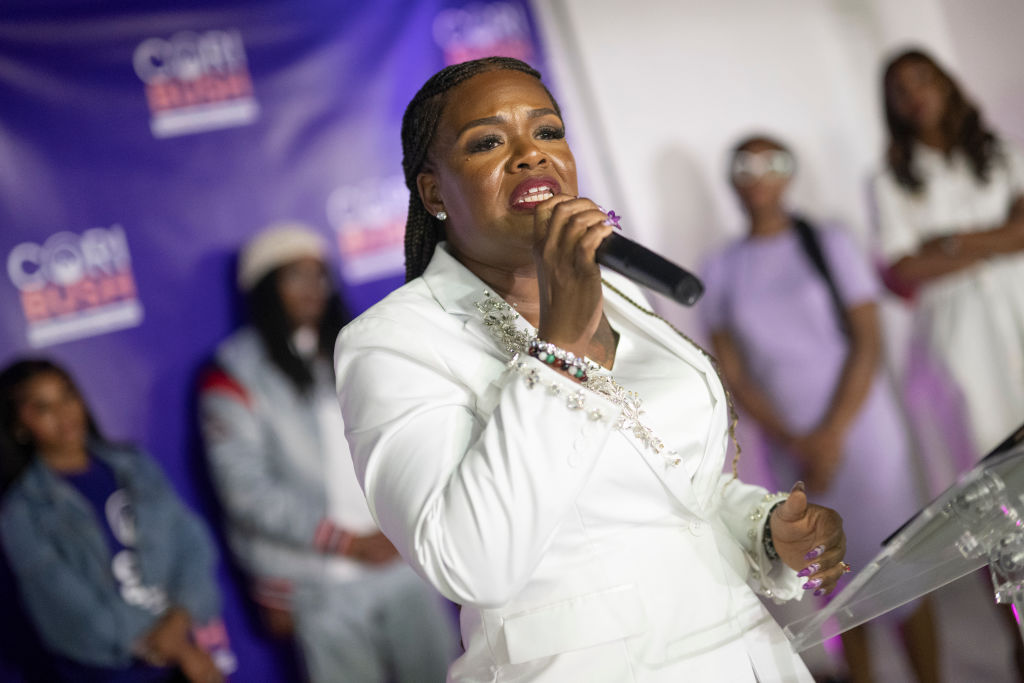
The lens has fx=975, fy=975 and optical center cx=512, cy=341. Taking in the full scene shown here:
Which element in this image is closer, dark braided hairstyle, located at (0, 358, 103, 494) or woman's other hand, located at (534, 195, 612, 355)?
woman's other hand, located at (534, 195, 612, 355)

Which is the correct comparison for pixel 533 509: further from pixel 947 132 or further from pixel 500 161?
pixel 947 132

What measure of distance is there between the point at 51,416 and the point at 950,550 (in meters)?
3.07

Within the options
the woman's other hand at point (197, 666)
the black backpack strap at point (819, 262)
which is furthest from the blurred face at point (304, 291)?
the black backpack strap at point (819, 262)

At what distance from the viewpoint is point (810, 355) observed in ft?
13.9

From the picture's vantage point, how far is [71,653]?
3.34 metres

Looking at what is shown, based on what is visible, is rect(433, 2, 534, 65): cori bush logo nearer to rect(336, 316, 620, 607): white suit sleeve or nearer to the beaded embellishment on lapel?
the beaded embellishment on lapel

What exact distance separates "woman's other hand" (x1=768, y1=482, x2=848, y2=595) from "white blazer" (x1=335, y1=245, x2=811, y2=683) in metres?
0.08

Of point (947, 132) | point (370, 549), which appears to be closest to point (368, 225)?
point (370, 549)

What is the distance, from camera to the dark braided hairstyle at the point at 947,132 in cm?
416

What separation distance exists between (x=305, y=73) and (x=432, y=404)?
3102 millimetres

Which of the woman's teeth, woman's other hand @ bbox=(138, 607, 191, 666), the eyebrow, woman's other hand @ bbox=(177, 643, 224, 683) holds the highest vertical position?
the eyebrow

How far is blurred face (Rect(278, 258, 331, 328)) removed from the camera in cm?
385

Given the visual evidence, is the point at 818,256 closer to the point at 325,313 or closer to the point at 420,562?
the point at 325,313

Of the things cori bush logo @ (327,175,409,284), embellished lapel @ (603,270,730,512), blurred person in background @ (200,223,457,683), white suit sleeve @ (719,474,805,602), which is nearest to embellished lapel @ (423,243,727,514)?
embellished lapel @ (603,270,730,512)
